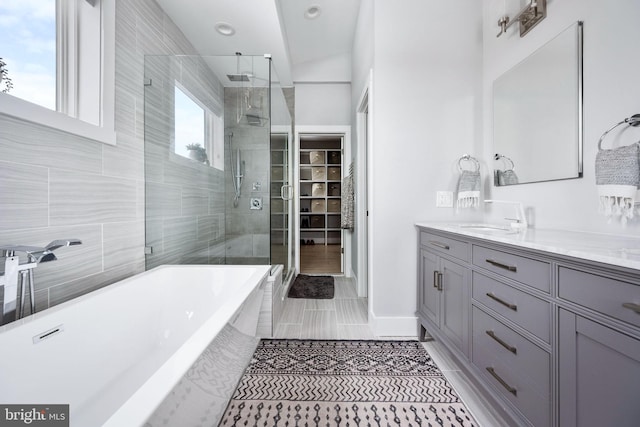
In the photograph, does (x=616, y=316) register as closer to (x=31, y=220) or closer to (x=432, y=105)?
(x=432, y=105)

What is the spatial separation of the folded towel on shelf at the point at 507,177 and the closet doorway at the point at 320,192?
13.7 feet

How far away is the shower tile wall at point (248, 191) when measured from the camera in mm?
2252

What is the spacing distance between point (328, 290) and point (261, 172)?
173cm

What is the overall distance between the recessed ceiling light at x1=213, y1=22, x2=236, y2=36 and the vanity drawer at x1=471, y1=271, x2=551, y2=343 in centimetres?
268

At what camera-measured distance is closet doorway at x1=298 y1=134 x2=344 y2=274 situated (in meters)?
6.18

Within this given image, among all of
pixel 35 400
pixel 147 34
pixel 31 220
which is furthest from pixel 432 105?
pixel 35 400

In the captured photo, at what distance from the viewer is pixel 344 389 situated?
4.91 ft

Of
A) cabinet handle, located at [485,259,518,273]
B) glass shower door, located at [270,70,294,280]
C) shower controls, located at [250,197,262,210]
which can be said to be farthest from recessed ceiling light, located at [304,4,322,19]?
cabinet handle, located at [485,259,518,273]

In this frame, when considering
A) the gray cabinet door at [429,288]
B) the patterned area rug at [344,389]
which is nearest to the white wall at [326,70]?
the gray cabinet door at [429,288]

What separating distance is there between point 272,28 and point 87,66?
1.48 metres

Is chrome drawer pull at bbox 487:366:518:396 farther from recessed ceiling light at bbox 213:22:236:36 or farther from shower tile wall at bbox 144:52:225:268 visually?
recessed ceiling light at bbox 213:22:236:36

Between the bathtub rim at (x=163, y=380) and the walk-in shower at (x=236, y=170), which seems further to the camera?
the walk-in shower at (x=236, y=170)

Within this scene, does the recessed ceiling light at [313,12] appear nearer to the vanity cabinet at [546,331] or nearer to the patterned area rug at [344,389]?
the vanity cabinet at [546,331]

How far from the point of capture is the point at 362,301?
9.50 ft
